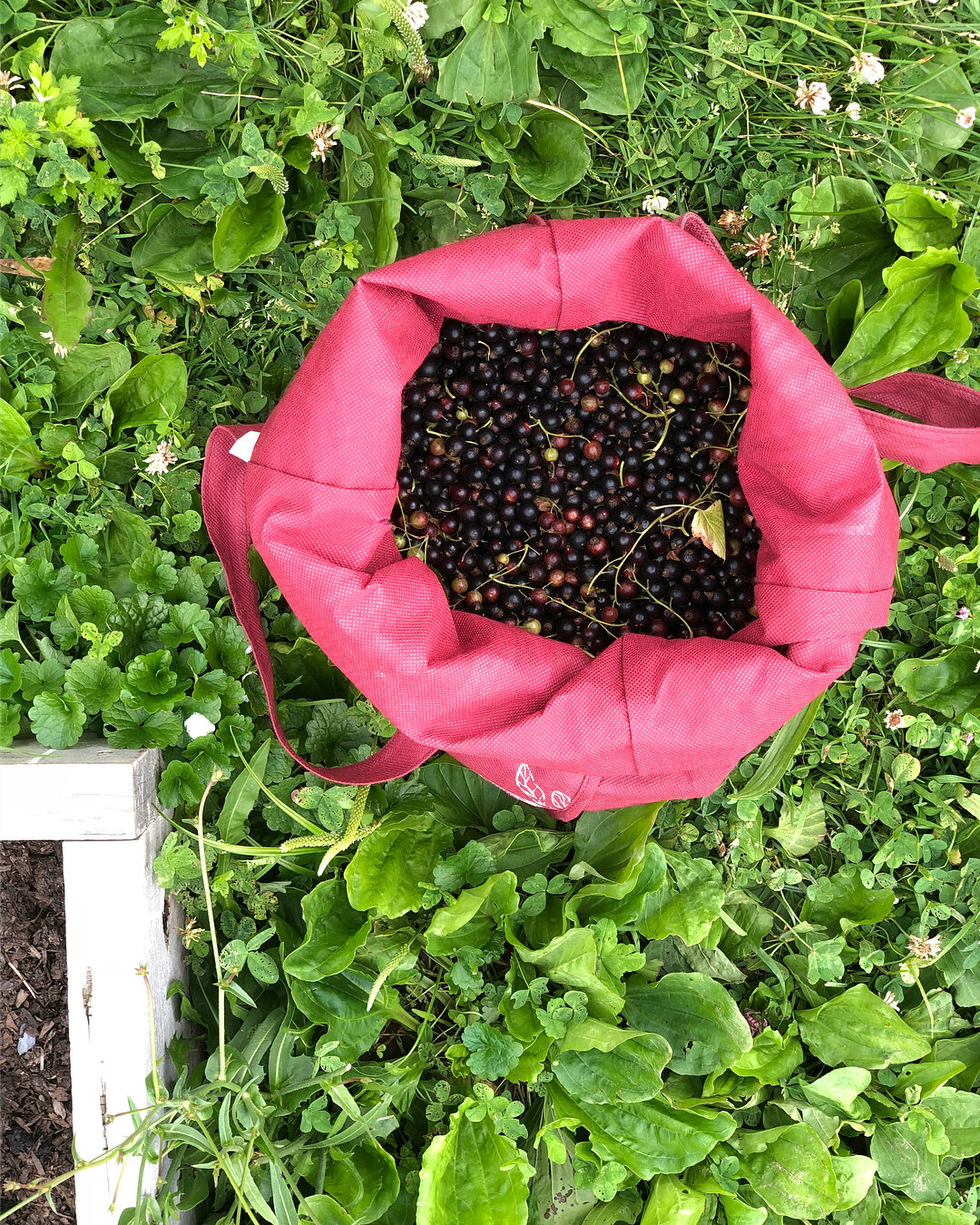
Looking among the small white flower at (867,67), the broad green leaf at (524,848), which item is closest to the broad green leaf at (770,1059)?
the broad green leaf at (524,848)

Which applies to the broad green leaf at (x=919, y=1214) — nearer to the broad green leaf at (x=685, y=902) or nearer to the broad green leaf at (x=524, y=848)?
the broad green leaf at (x=685, y=902)

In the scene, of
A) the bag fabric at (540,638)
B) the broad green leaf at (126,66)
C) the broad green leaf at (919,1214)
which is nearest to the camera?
the bag fabric at (540,638)

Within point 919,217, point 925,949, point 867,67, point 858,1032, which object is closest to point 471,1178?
point 858,1032

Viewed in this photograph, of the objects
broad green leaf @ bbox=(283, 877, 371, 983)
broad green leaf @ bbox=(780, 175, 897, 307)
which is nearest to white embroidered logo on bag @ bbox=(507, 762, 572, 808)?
broad green leaf @ bbox=(283, 877, 371, 983)

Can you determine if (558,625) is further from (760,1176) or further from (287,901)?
(760,1176)

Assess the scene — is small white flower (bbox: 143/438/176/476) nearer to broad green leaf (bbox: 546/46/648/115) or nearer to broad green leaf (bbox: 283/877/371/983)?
broad green leaf (bbox: 283/877/371/983)

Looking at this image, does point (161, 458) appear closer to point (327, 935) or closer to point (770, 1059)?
point (327, 935)
